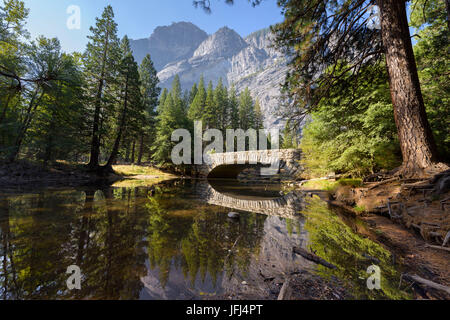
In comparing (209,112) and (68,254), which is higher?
(209,112)

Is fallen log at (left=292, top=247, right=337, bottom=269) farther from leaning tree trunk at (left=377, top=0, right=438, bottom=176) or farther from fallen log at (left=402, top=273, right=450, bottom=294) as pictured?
leaning tree trunk at (left=377, top=0, right=438, bottom=176)

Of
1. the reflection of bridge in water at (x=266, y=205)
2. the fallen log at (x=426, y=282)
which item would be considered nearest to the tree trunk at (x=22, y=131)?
the reflection of bridge in water at (x=266, y=205)

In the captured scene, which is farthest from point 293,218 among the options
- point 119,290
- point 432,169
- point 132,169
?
point 132,169

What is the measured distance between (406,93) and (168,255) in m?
6.47

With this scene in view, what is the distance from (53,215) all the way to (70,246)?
8.01ft

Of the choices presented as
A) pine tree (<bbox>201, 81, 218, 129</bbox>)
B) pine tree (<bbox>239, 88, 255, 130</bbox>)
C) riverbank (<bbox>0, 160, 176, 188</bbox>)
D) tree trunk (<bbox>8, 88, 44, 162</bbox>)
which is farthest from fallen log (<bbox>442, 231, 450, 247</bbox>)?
pine tree (<bbox>239, 88, 255, 130</bbox>)

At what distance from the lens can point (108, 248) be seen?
2656 mm

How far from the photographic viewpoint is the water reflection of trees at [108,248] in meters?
1.77

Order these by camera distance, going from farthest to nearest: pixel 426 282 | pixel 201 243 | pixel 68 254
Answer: pixel 201 243, pixel 68 254, pixel 426 282

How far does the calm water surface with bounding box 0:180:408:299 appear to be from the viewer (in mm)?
1756

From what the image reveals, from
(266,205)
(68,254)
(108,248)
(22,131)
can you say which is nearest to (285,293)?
(108,248)

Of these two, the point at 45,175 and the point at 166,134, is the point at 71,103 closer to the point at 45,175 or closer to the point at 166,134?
the point at 45,175

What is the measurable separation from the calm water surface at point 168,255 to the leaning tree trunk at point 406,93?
2244 mm

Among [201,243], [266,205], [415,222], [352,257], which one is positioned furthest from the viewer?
[266,205]
